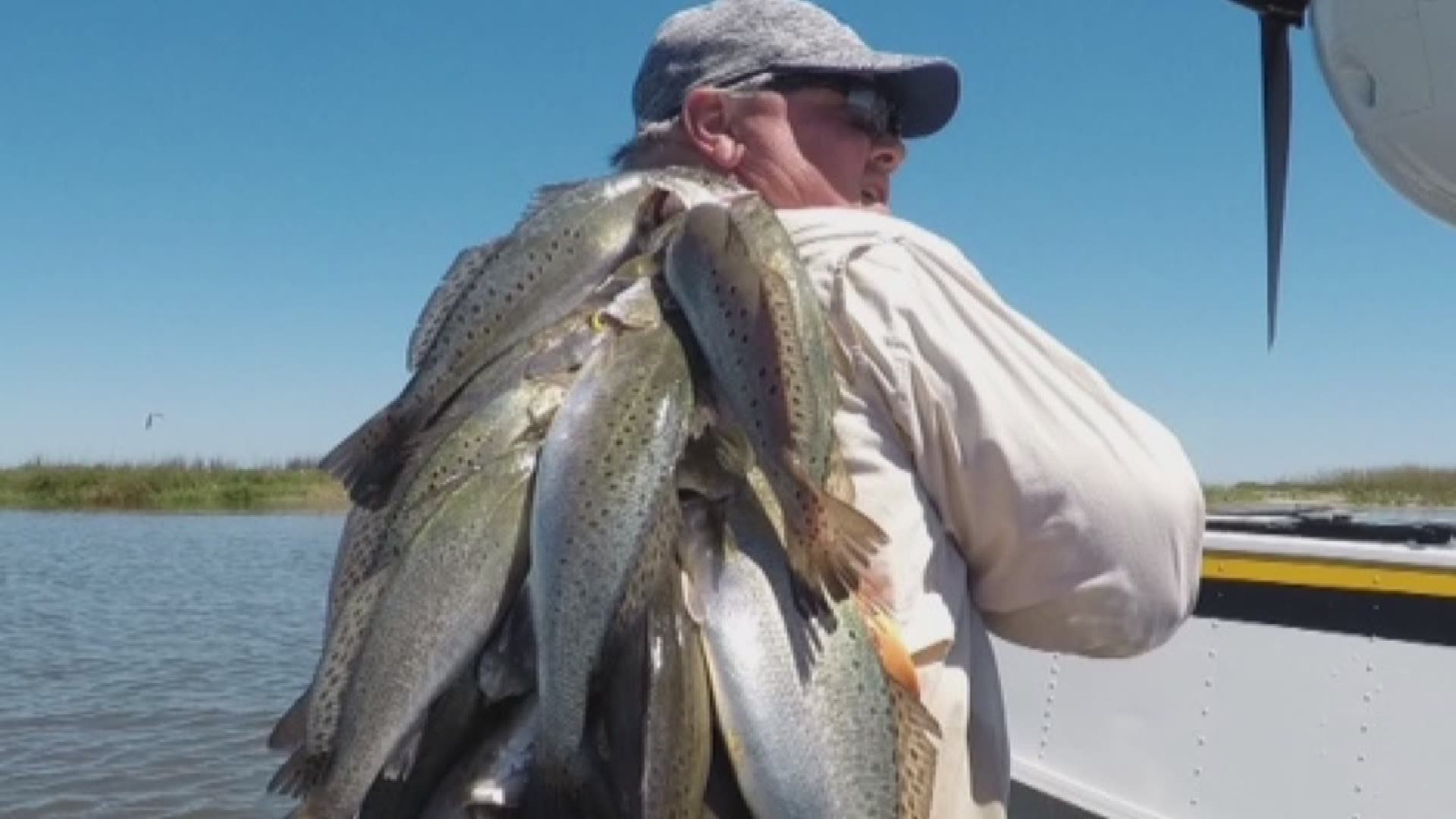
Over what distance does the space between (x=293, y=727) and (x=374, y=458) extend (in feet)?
1.17

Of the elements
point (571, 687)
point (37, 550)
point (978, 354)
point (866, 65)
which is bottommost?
point (37, 550)

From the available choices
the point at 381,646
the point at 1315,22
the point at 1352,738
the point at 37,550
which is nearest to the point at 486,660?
the point at 381,646

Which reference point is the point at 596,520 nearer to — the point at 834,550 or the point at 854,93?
the point at 834,550

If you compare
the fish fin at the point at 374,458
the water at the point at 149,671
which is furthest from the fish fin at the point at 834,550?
the water at the point at 149,671

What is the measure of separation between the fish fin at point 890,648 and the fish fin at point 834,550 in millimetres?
75

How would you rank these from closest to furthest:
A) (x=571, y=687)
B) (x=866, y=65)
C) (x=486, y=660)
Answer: (x=571, y=687) < (x=486, y=660) < (x=866, y=65)

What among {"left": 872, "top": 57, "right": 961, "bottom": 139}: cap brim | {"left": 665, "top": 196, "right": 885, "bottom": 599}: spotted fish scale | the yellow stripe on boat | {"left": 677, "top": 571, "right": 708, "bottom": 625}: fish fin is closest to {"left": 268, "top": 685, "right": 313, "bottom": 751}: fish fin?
{"left": 677, "top": 571, "right": 708, "bottom": 625}: fish fin

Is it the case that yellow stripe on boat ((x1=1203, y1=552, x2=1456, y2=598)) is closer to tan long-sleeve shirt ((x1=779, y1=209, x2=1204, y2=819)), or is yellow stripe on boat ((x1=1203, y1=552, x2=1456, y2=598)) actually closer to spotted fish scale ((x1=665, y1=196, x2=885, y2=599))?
tan long-sleeve shirt ((x1=779, y1=209, x2=1204, y2=819))

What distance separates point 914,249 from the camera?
2.08 metres

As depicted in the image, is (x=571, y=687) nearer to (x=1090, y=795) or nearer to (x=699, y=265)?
(x=699, y=265)

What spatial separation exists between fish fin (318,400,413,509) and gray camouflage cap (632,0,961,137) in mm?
659

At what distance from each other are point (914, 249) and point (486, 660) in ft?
2.45

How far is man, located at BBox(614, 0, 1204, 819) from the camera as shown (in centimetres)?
199

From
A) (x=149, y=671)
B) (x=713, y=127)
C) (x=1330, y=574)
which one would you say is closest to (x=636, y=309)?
(x=713, y=127)
